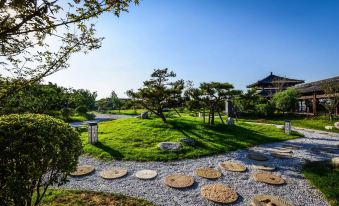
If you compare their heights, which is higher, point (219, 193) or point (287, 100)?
point (287, 100)

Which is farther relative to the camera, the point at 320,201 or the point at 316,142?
the point at 316,142

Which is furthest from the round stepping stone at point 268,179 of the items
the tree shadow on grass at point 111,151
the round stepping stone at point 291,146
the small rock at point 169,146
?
the round stepping stone at point 291,146

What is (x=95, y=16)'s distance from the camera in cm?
316

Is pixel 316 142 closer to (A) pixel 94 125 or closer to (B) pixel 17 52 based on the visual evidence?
(A) pixel 94 125

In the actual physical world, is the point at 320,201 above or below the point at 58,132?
below

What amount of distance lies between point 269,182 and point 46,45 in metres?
6.33

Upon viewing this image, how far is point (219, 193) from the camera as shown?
5.77 metres

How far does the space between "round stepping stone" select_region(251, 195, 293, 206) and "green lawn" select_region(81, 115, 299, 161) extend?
3.70 m

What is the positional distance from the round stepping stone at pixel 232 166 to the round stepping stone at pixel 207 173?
0.53m

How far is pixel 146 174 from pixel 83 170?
6.68 feet

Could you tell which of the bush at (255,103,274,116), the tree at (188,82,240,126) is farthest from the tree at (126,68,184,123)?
the bush at (255,103,274,116)

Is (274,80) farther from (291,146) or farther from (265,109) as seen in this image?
(291,146)

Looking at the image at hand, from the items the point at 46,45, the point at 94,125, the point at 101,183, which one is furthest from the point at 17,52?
the point at 94,125

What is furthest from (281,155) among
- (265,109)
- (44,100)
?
(265,109)
